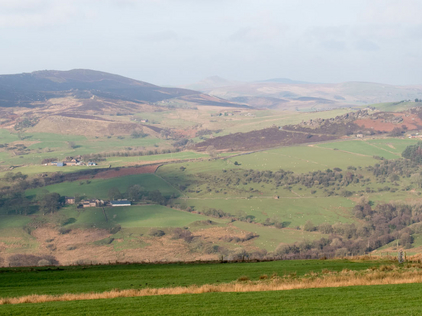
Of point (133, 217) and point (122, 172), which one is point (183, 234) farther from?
point (122, 172)

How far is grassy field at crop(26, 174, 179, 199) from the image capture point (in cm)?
6081

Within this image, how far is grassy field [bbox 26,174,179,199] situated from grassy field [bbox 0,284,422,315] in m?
47.8

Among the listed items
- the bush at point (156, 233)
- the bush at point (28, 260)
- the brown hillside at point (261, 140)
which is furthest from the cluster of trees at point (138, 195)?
the brown hillside at point (261, 140)

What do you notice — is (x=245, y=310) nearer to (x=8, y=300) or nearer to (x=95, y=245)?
(x=8, y=300)

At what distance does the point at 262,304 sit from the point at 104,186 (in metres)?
53.8

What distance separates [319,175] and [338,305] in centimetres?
5499

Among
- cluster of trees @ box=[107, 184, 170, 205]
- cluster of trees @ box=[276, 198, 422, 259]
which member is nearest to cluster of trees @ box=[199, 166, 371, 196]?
cluster of trees @ box=[107, 184, 170, 205]

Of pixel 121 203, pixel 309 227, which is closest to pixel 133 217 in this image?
pixel 121 203

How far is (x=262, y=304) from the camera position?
12266 mm

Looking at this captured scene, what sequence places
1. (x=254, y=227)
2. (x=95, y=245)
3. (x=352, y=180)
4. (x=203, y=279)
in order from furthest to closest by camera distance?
1. (x=352, y=180)
2. (x=254, y=227)
3. (x=95, y=245)
4. (x=203, y=279)

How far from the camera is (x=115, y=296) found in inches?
557

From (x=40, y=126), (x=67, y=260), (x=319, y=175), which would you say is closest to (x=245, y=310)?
(x=67, y=260)

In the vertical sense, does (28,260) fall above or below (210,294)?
below

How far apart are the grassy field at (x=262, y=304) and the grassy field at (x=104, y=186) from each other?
157 ft
